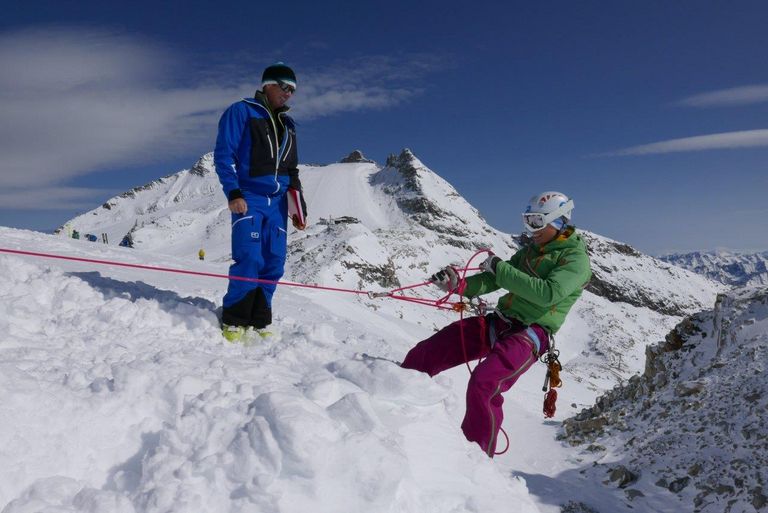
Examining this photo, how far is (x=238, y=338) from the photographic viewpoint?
17.1 feet

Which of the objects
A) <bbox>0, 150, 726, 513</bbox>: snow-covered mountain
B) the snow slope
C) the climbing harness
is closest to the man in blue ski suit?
<bbox>0, 150, 726, 513</bbox>: snow-covered mountain

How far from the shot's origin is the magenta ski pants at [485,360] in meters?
4.56

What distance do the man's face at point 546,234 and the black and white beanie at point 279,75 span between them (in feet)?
9.73

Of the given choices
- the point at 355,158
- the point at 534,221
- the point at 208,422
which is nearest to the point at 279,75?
the point at 534,221

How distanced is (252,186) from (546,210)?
3051mm

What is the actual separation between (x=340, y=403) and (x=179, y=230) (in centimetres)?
6364

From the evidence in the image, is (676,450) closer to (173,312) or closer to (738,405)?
Result: (738,405)

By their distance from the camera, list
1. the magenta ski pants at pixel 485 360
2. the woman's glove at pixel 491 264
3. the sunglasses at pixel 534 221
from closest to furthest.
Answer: the magenta ski pants at pixel 485 360 → the woman's glove at pixel 491 264 → the sunglasses at pixel 534 221

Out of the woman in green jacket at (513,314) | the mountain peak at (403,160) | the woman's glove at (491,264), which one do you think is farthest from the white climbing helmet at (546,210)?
the mountain peak at (403,160)

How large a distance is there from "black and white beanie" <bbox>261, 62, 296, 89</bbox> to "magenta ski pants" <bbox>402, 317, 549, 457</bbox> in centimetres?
309

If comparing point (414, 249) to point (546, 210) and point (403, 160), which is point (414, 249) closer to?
point (403, 160)

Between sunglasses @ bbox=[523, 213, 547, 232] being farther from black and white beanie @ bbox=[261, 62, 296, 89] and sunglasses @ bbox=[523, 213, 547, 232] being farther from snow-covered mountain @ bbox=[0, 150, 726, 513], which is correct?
black and white beanie @ bbox=[261, 62, 296, 89]

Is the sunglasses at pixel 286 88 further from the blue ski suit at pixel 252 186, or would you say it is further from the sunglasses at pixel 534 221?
the sunglasses at pixel 534 221

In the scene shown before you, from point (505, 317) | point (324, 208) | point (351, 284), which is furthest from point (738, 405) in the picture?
point (324, 208)
